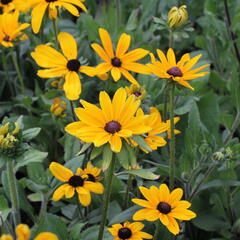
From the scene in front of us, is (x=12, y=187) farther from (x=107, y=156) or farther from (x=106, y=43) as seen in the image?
(x=106, y=43)

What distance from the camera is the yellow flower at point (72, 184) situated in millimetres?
1331

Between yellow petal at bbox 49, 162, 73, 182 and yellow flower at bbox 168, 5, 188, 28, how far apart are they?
59cm

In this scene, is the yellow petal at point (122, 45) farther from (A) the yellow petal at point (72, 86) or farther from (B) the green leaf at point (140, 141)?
(B) the green leaf at point (140, 141)

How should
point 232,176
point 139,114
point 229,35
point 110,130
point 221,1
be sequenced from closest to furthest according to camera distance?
1. point 110,130
2. point 139,114
3. point 232,176
4. point 229,35
5. point 221,1

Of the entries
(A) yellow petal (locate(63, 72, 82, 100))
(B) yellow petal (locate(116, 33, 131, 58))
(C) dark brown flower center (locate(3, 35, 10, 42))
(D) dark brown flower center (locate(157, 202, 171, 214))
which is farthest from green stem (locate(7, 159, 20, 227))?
(C) dark brown flower center (locate(3, 35, 10, 42))

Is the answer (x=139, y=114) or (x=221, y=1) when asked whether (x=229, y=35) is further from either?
(x=139, y=114)

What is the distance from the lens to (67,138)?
64.2 inches

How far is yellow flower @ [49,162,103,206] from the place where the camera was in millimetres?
1331

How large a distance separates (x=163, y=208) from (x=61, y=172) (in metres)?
0.31

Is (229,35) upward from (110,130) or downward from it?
downward

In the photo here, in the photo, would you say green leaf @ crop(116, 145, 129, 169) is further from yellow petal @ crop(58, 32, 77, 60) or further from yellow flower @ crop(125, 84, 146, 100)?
yellow petal @ crop(58, 32, 77, 60)

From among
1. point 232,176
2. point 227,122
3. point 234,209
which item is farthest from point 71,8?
point 234,209

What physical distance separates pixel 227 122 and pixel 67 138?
555 mm

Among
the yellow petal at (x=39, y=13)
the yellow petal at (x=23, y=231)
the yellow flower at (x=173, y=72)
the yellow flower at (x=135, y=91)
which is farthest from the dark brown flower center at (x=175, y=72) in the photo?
the yellow petal at (x=23, y=231)
